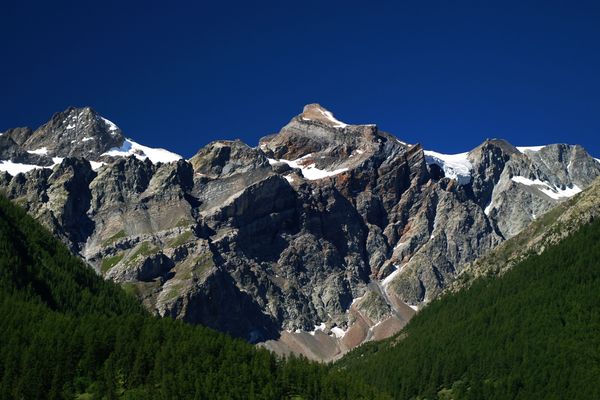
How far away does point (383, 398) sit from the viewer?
584ft

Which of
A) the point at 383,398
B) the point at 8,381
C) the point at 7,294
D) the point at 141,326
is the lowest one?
the point at 383,398

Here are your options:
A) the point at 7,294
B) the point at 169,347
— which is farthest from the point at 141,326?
the point at 7,294

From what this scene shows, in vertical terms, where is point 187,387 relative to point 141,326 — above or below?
below

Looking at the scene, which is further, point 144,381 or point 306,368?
point 306,368

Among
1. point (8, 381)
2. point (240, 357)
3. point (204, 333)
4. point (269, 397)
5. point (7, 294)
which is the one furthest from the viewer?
point (7, 294)

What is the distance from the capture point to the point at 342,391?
6718 inches

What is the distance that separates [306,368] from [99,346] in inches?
1572

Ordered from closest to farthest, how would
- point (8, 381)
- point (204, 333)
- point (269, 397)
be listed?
point (8, 381), point (269, 397), point (204, 333)

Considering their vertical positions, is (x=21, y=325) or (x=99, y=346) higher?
(x=21, y=325)

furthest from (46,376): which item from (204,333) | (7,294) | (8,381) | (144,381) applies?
(7,294)

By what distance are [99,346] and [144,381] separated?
442 inches

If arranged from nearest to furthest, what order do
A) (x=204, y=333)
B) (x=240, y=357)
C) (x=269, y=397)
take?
(x=269, y=397) → (x=240, y=357) → (x=204, y=333)

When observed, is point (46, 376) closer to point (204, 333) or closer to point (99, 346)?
point (99, 346)

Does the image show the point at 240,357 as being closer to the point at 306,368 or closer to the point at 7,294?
the point at 306,368
